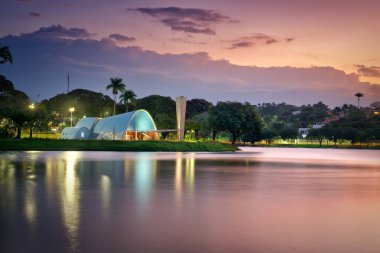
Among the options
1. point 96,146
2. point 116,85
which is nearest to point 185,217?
point 96,146

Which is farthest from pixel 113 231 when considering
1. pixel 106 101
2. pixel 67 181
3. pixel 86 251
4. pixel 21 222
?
pixel 106 101

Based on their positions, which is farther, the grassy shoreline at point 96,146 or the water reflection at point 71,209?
the grassy shoreline at point 96,146

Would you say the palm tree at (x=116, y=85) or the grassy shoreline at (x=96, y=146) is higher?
the palm tree at (x=116, y=85)

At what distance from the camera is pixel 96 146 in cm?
7144

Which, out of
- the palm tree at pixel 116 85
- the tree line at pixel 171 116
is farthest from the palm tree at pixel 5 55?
the palm tree at pixel 116 85

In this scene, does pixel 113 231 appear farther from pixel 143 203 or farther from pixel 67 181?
pixel 67 181

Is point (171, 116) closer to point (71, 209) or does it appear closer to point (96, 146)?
point (96, 146)

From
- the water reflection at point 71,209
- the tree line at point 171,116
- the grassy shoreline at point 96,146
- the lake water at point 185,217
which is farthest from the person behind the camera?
the tree line at point 171,116

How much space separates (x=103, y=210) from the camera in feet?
44.4

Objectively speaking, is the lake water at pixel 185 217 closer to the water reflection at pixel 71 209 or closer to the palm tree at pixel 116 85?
the water reflection at pixel 71 209

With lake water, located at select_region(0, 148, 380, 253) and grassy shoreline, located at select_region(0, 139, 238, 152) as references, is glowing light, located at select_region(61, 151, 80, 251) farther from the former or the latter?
grassy shoreline, located at select_region(0, 139, 238, 152)

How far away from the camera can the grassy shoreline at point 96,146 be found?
216ft

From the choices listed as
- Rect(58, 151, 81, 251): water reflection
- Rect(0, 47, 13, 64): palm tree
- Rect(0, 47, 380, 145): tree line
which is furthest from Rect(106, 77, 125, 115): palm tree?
Rect(58, 151, 81, 251): water reflection

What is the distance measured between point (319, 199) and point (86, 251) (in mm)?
10638
